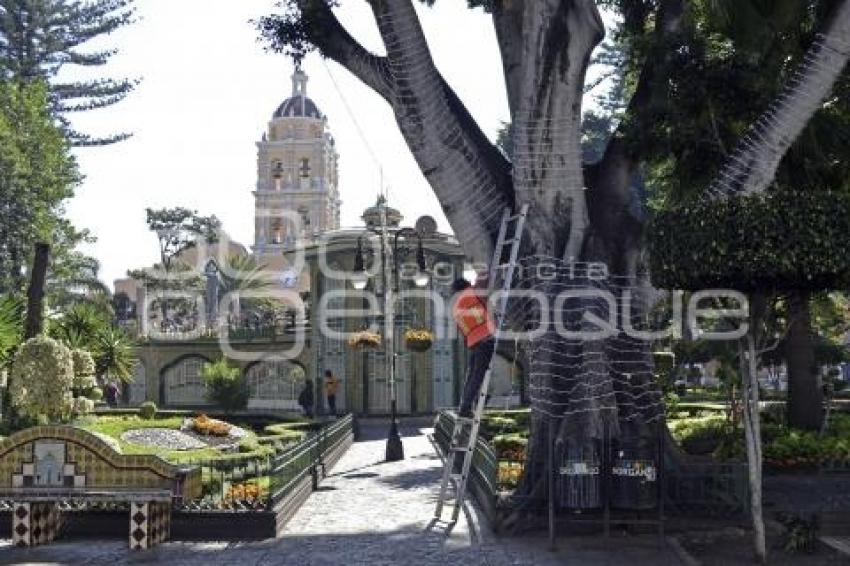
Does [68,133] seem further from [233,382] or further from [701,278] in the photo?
[701,278]

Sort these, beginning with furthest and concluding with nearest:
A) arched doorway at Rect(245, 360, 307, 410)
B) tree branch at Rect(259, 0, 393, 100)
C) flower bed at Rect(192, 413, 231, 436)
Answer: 1. arched doorway at Rect(245, 360, 307, 410)
2. flower bed at Rect(192, 413, 231, 436)
3. tree branch at Rect(259, 0, 393, 100)

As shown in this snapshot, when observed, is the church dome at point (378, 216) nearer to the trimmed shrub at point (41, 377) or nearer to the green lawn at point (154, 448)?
the green lawn at point (154, 448)

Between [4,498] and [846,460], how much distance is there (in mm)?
13296

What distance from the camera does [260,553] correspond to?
10.5 metres

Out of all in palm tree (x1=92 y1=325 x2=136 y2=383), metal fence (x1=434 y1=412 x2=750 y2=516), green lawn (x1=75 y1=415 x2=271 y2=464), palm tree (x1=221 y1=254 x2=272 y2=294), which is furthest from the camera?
palm tree (x1=221 y1=254 x2=272 y2=294)

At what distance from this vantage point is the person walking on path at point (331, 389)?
94.7 feet

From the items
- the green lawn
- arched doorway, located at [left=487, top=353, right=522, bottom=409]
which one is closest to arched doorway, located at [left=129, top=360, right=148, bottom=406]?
arched doorway, located at [left=487, top=353, right=522, bottom=409]

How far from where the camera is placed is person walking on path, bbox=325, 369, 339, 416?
94.7ft

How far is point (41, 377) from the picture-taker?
56.7 feet

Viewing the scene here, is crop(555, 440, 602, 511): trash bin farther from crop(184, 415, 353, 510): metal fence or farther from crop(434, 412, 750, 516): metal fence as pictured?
crop(184, 415, 353, 510): metal fence

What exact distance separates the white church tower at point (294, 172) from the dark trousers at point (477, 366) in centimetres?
6086

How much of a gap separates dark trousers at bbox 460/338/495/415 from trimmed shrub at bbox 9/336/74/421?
8.75m

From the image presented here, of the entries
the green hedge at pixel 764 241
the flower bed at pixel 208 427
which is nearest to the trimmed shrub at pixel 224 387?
the flower bed at pixel 208 427

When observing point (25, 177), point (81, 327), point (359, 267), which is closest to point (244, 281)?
point (25, 177)
